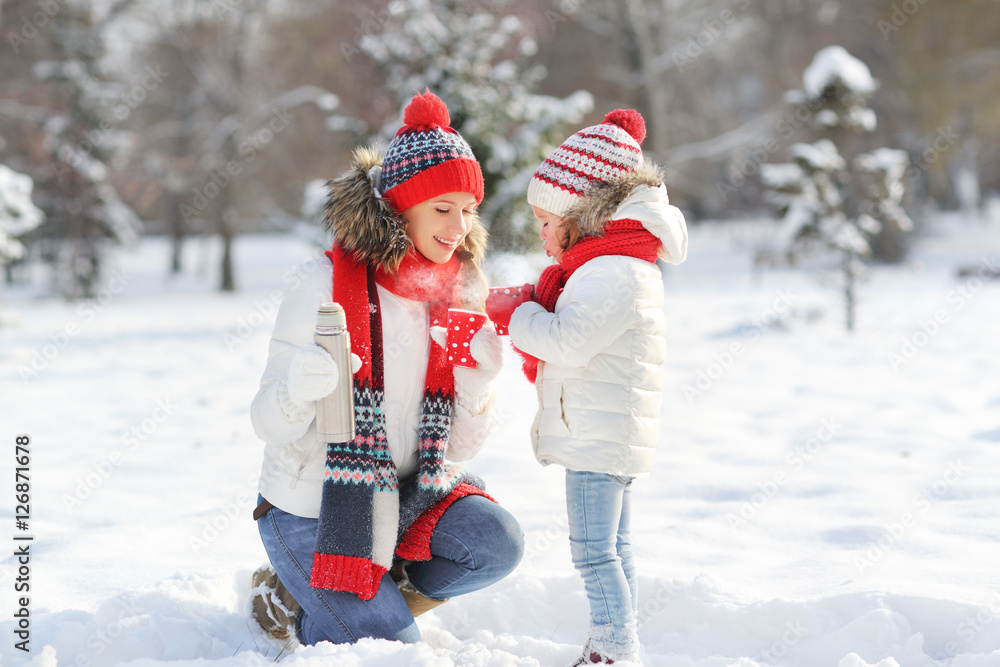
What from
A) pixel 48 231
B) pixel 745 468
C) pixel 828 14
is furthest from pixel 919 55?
pixel 48 231

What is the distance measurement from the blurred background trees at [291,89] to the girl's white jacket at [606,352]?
985 centimetres

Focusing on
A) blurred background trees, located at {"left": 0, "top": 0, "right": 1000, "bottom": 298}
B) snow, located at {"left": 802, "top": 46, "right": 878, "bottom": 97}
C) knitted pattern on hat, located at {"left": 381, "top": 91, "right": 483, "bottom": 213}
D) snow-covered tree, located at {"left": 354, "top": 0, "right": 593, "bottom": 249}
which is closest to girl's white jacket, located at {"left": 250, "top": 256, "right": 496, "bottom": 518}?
knitted pattern on hat, located at {"left": 381, "top": 91, "right": 483, "bottom": 213}

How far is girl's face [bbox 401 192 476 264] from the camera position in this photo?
248 cm

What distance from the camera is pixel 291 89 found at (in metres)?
18.0

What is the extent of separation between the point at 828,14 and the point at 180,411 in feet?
69.2

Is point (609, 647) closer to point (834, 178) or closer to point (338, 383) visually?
point (338, 383)

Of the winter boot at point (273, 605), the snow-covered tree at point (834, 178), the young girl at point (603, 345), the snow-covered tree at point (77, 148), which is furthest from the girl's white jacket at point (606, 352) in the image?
the snow-covered tree at point (77, 148)

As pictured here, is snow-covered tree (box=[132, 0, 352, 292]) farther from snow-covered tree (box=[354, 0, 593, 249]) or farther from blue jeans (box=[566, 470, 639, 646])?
blue jeans (box=[566, 470, 639, 646])

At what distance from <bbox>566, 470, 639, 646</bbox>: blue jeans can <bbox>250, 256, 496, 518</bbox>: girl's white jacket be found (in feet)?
1.49

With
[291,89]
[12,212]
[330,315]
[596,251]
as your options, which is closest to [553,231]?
[596,251]

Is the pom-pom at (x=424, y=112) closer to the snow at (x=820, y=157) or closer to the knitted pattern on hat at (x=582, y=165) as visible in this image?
the knitted pattern on hat at (x=582, y=165)

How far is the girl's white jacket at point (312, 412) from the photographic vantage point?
92.0 inches

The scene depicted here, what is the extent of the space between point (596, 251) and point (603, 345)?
0.30 meters

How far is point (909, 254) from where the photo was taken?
17.7m
